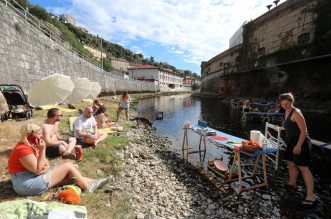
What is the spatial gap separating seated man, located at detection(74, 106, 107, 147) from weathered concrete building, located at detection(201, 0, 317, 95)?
81.8 feet

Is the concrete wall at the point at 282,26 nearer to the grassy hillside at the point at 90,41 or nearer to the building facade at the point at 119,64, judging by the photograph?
the grassy hillside at the point at 90,41

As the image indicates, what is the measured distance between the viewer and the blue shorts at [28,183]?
14.8 ft

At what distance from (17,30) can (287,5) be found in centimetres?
2834

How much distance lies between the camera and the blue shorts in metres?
4.50

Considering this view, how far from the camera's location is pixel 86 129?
829 cm

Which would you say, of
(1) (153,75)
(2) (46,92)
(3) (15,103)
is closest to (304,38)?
(2) (46,92)

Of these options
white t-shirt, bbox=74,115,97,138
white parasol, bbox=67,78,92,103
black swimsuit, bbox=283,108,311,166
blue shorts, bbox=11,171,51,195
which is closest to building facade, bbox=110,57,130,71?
white parasol, bbox=67,78,92,103

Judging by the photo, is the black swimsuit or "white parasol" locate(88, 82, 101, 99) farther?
"white parasol" locate(88, 82, 101, 99)

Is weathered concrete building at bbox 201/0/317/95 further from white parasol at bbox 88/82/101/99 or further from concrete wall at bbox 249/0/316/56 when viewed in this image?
white parasol at bbox 88/82/101/99

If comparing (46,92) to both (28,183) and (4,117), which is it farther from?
(28,183)

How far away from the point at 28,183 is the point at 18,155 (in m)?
0.58

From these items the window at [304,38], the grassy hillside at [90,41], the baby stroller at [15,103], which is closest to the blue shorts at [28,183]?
the baby stroller at [15,103]

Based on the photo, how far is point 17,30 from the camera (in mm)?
15008

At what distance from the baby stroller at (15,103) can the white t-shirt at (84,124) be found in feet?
12.6
